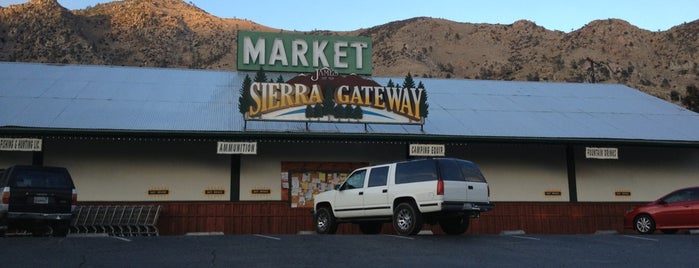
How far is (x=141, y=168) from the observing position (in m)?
21.0

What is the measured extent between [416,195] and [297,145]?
794 centimetres

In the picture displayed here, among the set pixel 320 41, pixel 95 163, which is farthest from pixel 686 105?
pixel 95 163

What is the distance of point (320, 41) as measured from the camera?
90.4 feet

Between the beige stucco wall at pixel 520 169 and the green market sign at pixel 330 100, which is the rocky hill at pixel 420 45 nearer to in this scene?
the beige stucco wall at pixel 520 169

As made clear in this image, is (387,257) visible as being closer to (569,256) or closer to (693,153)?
(569,256)

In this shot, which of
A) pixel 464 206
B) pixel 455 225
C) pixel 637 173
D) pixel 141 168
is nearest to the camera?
pixel 464 206

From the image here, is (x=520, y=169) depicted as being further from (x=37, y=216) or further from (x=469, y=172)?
(x=37, y=216)

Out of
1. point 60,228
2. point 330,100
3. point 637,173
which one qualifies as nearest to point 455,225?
point 330,100

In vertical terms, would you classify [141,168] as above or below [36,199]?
above

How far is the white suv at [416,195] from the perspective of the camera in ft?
47.2

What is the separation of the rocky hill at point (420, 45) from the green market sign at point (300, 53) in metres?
39.6

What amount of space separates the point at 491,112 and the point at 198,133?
1058cm

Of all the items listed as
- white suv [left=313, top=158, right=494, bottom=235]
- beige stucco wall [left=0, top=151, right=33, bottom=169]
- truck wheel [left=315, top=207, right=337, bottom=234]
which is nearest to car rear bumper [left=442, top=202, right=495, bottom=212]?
white suv [left=313, top=158, right=494, bottom=235]

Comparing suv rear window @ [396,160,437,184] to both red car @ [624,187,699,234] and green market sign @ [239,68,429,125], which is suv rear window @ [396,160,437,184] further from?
red car @ [624,187,699,234]
